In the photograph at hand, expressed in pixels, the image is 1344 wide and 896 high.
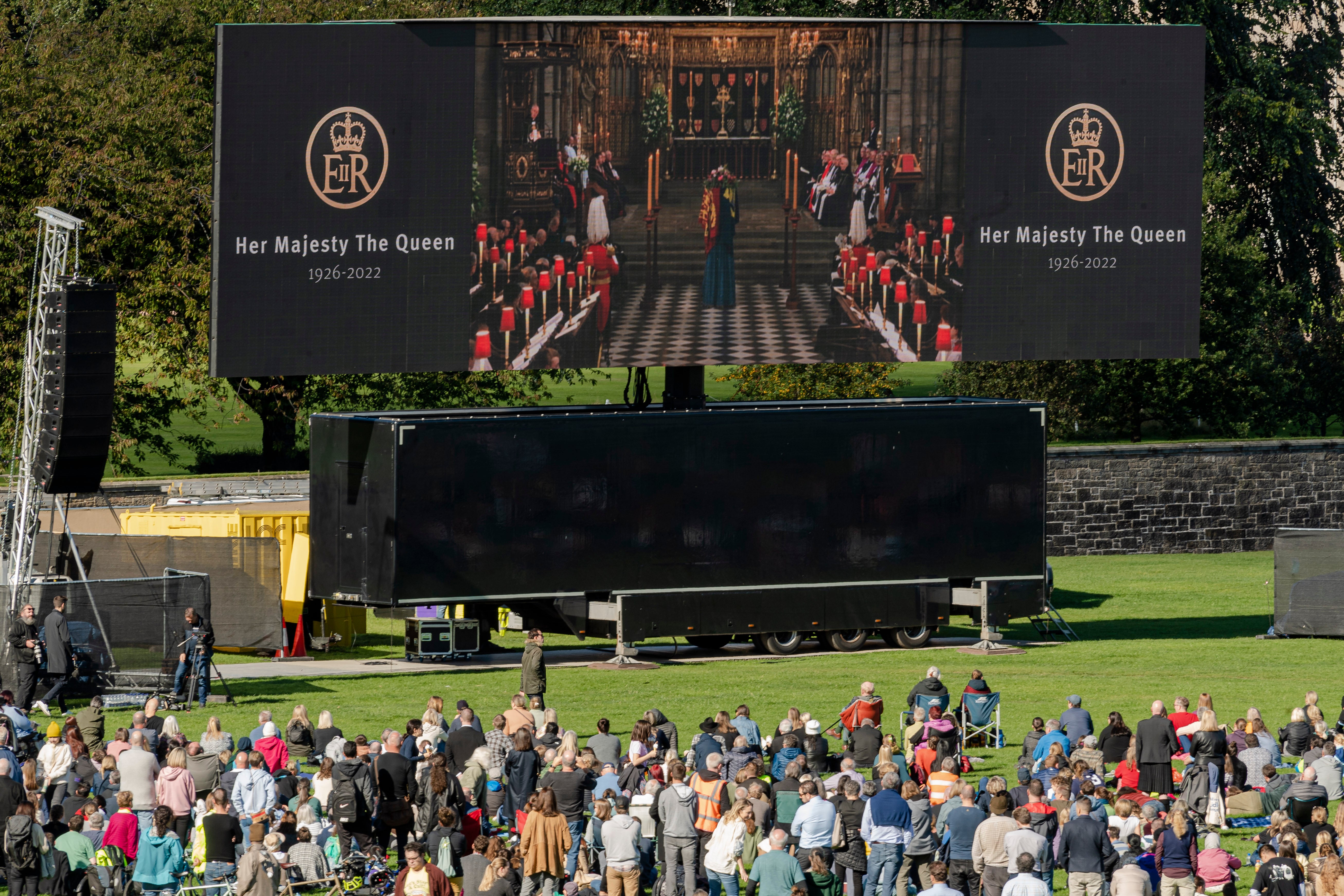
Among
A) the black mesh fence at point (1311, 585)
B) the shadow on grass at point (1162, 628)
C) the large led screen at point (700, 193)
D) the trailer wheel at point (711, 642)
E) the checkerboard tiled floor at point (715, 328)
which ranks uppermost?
the large led screen at point (700, 193)

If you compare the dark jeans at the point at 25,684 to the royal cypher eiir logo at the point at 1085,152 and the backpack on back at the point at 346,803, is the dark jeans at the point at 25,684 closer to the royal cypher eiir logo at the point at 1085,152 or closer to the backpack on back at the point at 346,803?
the backpack on back at the point at 346,803

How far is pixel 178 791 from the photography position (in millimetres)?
18766

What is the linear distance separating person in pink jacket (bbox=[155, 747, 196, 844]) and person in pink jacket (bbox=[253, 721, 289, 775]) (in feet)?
6.24

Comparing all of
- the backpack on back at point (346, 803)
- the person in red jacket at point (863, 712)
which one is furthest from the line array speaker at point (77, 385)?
the person in red jacket at point (863, 712)

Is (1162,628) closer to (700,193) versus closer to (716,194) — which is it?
(716,194)

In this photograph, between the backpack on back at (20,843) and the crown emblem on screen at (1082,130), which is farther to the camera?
the crown emblem on screen at (1082,130)

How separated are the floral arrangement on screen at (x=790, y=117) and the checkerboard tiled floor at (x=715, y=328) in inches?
95.5

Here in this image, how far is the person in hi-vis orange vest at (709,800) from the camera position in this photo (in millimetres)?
18234

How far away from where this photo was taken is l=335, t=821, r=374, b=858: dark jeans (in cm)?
1867

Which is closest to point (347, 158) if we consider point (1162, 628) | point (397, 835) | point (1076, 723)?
point (397, 835)

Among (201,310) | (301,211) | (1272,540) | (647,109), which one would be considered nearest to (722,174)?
(647,109)

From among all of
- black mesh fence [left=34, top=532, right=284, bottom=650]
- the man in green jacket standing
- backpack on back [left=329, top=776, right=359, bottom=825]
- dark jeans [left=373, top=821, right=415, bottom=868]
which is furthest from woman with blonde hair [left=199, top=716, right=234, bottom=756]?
black mesh fence [left=34, top=532, right=284, bottom=650]

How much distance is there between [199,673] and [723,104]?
12150mm

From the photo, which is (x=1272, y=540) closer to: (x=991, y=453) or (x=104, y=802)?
(x=991, y=453)
